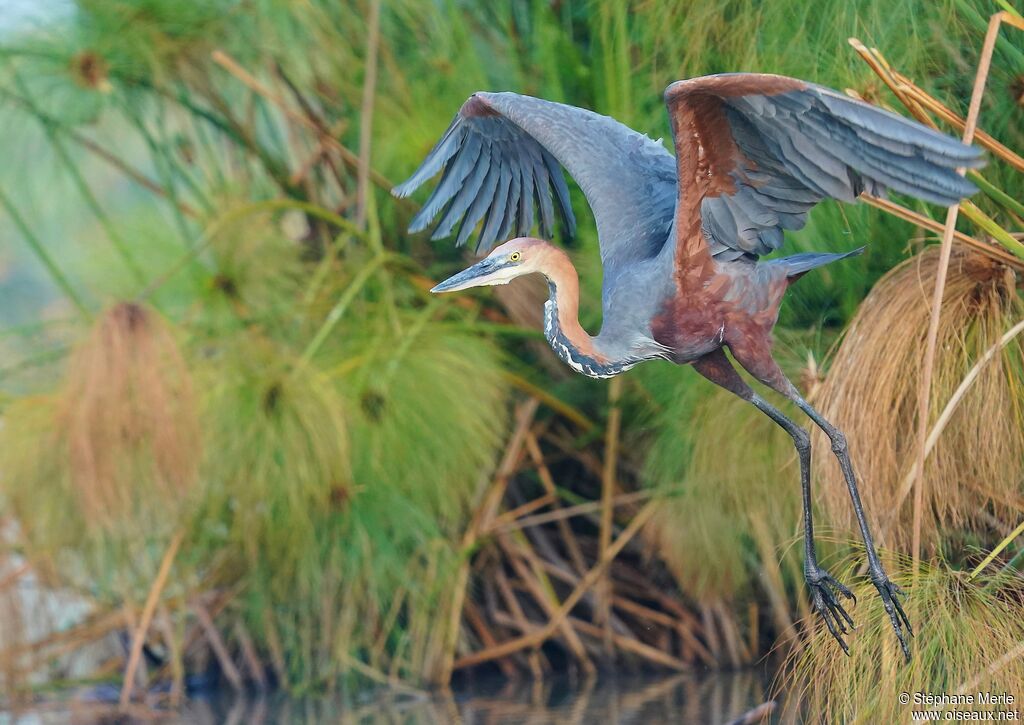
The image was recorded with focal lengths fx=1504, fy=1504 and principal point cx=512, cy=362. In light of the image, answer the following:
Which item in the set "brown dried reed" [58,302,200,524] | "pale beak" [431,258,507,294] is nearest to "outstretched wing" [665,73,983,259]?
"pale beak" [431,258,507,294]

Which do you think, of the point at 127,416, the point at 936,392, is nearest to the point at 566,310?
the point at 936,392

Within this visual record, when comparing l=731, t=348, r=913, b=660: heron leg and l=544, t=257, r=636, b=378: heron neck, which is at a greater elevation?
l=544, t=257, r=636, b=378: heron neck

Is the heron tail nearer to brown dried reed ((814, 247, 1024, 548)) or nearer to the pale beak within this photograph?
brown dried reed ((814, 247, 1024, 548))

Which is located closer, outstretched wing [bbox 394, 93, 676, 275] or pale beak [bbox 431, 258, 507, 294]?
pale beak [bbox 431, 258, 507, 294]

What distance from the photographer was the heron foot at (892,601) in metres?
2.82

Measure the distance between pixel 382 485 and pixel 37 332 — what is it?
1.19 meters

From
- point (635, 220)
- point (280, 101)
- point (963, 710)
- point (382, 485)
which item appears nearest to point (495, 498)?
point (382, 485)

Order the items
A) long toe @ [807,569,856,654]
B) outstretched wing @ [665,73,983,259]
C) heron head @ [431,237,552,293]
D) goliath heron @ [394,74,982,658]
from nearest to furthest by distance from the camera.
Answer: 1. outstretched wing @ [665,73,983,259]
2. goliath heron @ [394,74,982,658]
3. long toe @ [807,569,856,654]
4. heron head @ [431,237,552,293]

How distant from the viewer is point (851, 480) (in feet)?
9.89

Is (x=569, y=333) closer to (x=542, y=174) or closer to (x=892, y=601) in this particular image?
(x=542, y=174)

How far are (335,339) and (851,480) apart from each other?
7.00 feet

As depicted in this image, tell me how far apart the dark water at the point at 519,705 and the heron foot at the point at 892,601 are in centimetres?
139

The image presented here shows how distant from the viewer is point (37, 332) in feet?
15.5

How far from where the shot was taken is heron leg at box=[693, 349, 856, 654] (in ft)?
9.93
